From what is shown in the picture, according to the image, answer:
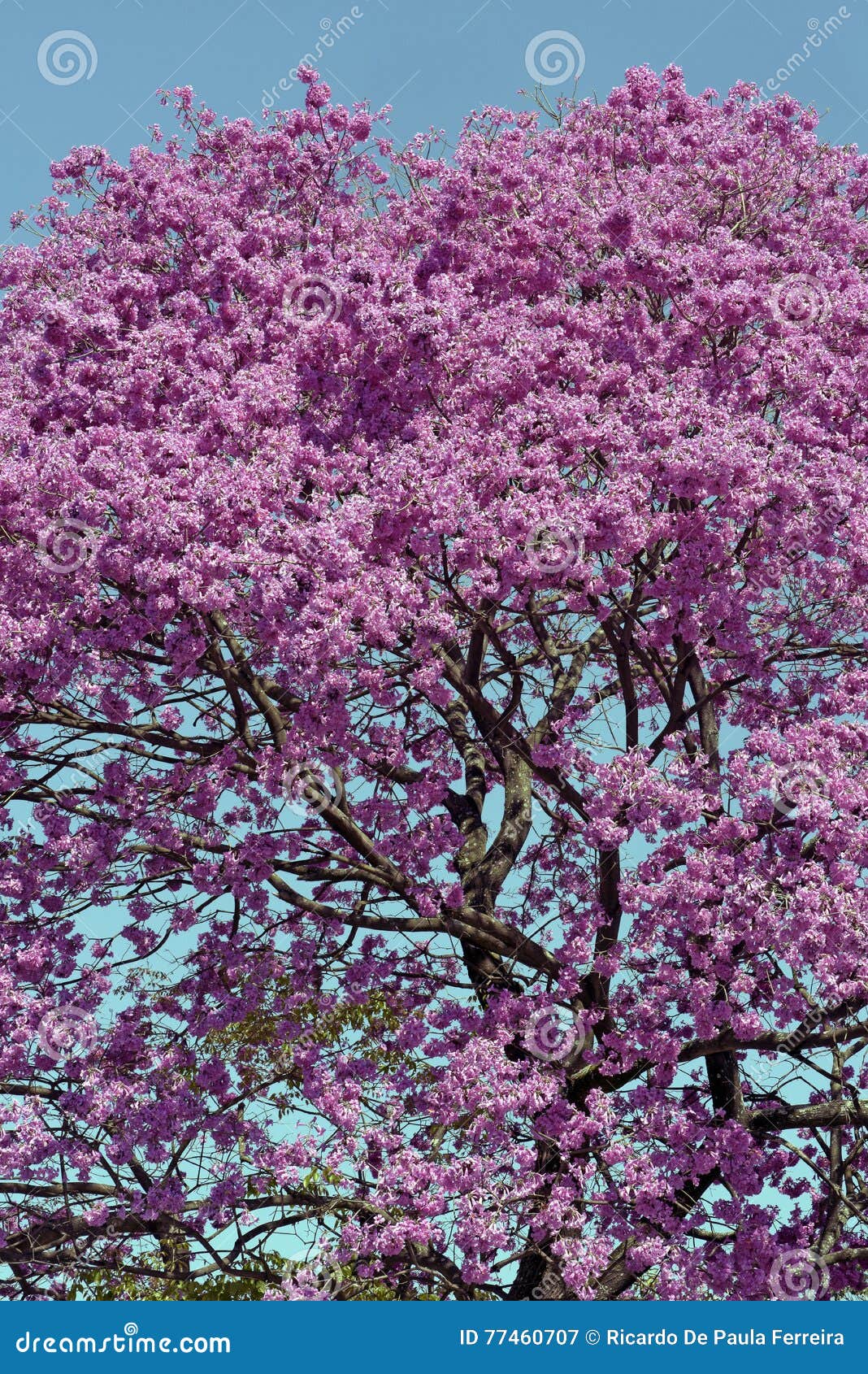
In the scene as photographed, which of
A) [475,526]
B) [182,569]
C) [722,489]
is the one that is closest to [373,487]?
[475,526]

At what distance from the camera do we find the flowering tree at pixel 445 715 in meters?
9.73

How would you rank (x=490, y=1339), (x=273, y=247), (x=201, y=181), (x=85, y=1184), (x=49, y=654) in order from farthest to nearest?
1. (x=201, y=181)
2. (x=273, y=247)
3. (x=85, y=1184)
4. (x=49, y=654)
5. (x=490, y=1339)

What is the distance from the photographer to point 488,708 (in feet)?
39.3

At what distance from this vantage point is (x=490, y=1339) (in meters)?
8.95

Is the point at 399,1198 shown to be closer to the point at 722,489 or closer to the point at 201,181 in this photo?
the point at 722,489

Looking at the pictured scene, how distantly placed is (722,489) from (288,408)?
3.75 m

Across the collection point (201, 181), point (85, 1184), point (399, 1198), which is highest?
point (201, 181)

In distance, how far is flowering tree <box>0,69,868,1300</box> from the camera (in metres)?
9.73

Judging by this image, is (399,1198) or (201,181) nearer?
(399,1198)

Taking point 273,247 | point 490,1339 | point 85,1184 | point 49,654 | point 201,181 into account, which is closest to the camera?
point 490,1339

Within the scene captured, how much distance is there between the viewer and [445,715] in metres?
14.0

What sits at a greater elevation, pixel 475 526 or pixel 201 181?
pixel 201 181

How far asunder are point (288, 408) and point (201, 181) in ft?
19.8

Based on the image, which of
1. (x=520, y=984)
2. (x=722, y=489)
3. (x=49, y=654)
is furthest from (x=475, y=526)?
(x=520, y=984)
